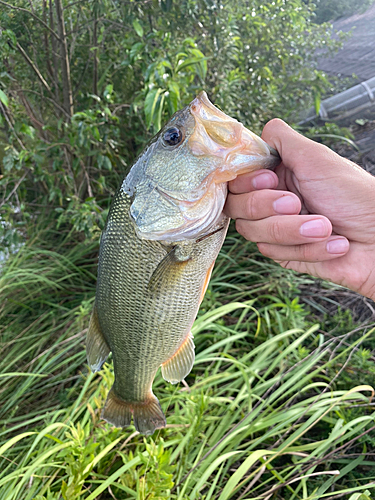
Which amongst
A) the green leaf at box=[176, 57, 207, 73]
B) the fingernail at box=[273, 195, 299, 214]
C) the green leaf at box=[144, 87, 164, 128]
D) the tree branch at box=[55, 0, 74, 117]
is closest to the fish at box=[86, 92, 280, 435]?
the fingernail at box=[273, 195, 299, 214]

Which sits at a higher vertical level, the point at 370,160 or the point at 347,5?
the point at 347,5

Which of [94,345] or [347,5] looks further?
[347,5]

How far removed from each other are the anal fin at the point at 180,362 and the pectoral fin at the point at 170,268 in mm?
261

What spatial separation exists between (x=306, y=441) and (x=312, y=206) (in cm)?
148

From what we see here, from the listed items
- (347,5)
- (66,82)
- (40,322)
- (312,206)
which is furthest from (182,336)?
(347,5)

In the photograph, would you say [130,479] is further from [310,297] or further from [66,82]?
[66,82]

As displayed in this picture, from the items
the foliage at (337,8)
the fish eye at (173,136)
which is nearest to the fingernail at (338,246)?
the fish eye at (173,136)

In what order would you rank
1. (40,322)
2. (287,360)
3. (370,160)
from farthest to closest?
(370,160), (40,322), (287,360)

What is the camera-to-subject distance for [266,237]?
3.65 ft

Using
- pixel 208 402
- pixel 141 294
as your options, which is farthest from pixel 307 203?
pixel 208 402

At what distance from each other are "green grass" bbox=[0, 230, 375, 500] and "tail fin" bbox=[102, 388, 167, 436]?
87 mm

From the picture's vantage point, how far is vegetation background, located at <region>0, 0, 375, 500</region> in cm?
163

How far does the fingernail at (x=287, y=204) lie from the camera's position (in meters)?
1.03

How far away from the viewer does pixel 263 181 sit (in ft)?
3.35
